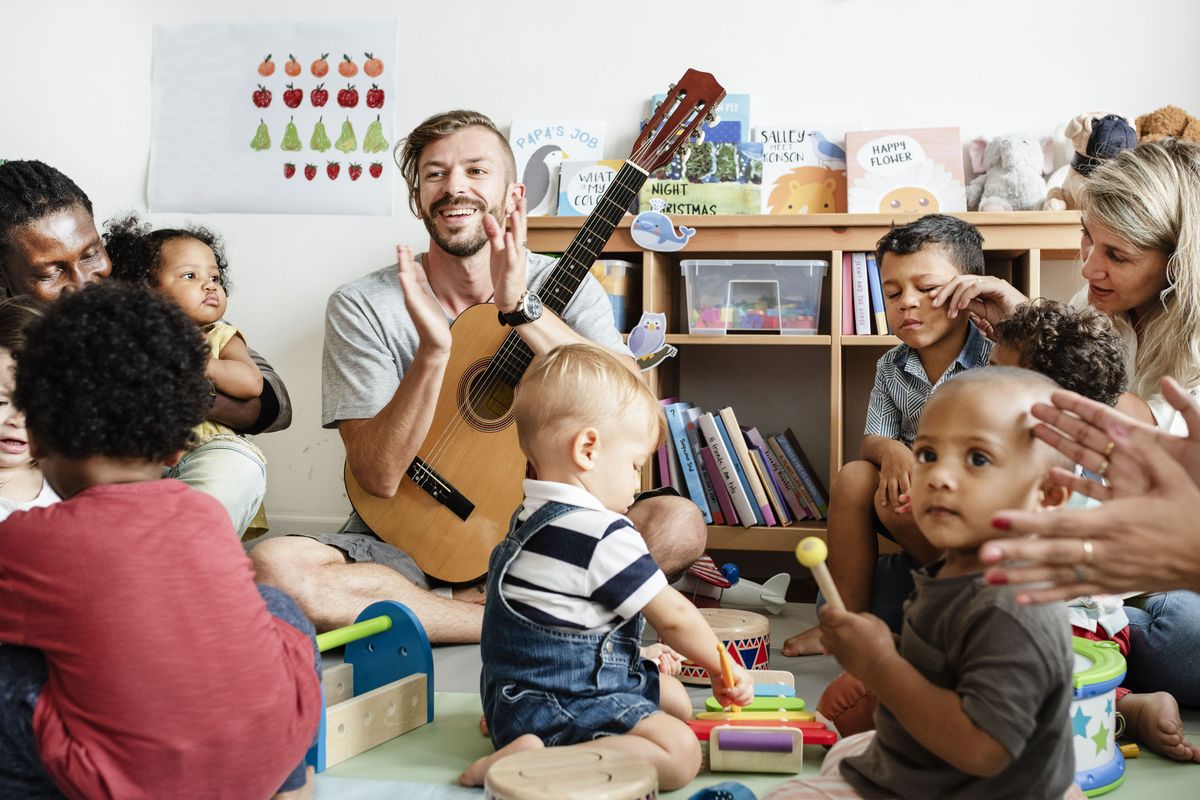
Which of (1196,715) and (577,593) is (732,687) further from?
(1196,715)

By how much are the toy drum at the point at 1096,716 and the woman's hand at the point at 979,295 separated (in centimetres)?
69

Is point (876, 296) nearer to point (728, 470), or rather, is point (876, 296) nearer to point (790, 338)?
point (790, 338)

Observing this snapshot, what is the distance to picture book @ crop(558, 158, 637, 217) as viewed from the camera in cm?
256

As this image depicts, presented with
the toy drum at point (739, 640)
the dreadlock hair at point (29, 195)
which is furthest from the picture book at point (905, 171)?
the dreadlock hair at point (29, 195)

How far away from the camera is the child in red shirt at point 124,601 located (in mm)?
898

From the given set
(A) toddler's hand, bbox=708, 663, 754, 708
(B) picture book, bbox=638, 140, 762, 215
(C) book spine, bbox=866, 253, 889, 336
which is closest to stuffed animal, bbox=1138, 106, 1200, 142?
(C) book spine, bbox=866, 253, 889, 336

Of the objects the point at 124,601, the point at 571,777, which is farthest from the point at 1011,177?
the point at 124,601

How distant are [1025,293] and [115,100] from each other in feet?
7.50

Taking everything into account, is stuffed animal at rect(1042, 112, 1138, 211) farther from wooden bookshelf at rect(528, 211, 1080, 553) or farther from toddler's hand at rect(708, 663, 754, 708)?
toddler's hand at rect(708, 663, 754, 708)

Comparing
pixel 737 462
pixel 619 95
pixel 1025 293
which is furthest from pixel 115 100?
pixel 1025 293

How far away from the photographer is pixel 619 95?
264 cm

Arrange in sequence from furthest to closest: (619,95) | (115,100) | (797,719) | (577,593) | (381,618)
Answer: (115,100), (619,95), (381,618), (797,719), (577,593)

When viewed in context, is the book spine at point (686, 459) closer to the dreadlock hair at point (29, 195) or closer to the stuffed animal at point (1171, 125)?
the stuffed animal at point (1171, 125)

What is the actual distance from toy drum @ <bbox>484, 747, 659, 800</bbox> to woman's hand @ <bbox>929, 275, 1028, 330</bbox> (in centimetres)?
109
